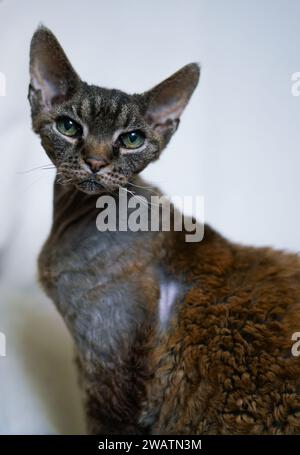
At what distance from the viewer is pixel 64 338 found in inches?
66.3

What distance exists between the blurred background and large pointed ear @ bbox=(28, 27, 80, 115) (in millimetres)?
351

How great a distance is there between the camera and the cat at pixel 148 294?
1.16m

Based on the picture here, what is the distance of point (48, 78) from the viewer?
4.07 feet

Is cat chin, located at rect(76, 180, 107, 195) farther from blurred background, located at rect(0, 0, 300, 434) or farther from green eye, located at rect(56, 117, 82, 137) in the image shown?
blurred background, located at rect(0, 0, 300, 434)

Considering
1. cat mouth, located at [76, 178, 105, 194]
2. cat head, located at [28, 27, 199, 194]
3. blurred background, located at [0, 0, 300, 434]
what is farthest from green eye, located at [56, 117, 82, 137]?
blurred background, located at [0, 0, 300, 434]

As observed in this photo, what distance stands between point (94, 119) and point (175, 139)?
0.70 meters

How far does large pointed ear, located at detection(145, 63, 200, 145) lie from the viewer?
4.06 feet

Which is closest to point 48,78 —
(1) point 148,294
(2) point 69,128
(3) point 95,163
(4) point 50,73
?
(4) point 50,73

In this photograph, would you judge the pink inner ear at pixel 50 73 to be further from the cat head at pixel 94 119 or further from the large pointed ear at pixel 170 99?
the large pointed ear at pixel 170 99

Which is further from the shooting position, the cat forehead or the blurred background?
the blurred background

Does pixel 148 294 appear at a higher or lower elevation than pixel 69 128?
lower

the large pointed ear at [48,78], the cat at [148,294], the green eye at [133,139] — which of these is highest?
the large pointed ear at [48,78]

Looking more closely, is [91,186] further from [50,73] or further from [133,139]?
[50,73]

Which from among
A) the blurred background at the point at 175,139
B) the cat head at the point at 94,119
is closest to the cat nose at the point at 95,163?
the cat head at the point at 94,119
